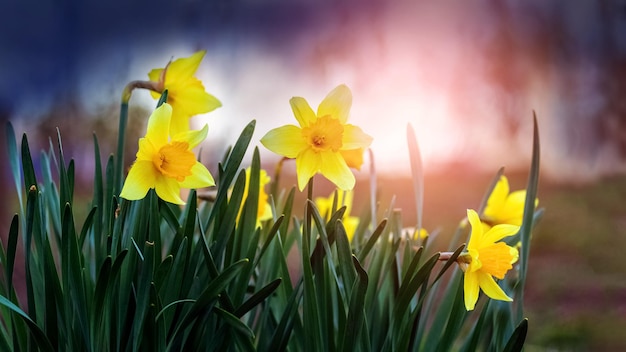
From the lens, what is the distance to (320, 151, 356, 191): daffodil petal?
0.51 metres

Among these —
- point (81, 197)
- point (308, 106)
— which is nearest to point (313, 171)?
point (308, 106)

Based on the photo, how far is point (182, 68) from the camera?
580 millimetres

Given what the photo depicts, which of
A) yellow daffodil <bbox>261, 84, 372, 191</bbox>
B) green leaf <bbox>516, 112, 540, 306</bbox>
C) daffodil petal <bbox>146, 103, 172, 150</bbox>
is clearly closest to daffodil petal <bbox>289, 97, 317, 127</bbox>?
yellow daffodil <bbox>261, 84, 372, 191</bbox>

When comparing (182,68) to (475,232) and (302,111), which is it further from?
(475,232)

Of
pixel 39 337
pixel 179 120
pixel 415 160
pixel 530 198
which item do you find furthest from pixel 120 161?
pixel 530 198

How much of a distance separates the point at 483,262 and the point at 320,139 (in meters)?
0.17

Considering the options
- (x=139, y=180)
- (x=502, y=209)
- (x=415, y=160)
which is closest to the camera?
(x=139, y=180)

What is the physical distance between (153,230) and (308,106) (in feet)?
0.55

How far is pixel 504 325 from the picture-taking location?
587 mm

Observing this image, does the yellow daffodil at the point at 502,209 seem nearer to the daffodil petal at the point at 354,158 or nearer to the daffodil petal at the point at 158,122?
the daffodil petal at the point at 354,158

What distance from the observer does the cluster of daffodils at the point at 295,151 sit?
48cm

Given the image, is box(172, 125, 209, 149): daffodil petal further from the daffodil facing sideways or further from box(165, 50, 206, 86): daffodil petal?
box(165, 50, 206, 86): daffodil petal

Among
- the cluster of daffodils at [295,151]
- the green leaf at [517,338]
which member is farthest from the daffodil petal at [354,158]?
the green leaf at [517,338]

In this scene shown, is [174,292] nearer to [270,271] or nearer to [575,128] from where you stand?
[270,271]
